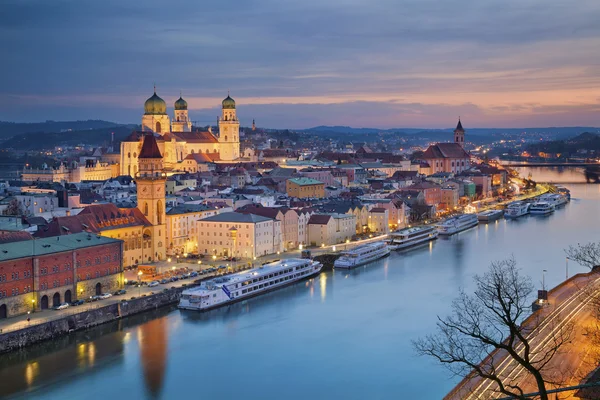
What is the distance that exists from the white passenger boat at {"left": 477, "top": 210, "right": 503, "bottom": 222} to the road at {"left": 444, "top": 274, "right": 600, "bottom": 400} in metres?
14.1

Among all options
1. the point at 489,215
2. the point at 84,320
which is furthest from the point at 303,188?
the point at 84,320

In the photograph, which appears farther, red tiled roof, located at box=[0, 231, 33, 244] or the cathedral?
the cathedral

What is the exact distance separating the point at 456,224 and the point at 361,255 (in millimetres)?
6893

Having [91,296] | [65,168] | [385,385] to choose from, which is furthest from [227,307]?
[65,168]

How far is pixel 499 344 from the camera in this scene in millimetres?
4172

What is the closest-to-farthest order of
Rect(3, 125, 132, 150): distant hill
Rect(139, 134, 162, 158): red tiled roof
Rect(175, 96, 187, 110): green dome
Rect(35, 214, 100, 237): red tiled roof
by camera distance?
1. Rect(35, 214, 100, 237): red tiled roof
2. Rect(139, 134, 162, 158): red tiled roof
3. Rect(175, 96, 187, 110): green dome
4. Rect(3, 125, 132, 150): distant hill

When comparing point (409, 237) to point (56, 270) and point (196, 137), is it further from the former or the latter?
point (196, 137)

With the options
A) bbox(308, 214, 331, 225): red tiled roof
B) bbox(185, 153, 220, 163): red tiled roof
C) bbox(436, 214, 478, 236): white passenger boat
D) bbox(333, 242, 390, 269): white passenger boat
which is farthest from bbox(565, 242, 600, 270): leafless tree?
bbox(185, 153, 220, 163): red tiled roof

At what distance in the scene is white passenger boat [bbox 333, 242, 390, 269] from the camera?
1588 centimetres

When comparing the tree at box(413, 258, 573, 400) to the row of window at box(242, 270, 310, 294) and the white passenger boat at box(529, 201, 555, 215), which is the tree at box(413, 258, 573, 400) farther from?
the white passenger boat at box(529, 201, 555, 215)

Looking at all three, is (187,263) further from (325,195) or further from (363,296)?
(325,195)

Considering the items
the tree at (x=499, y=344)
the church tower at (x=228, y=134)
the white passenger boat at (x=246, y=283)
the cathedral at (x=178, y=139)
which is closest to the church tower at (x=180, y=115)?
the cathedral at (x=178, y=139)

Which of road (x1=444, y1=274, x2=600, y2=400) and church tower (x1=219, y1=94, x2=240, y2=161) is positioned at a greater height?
church tower (x1=219, y1=94, x2=240, y2=161)

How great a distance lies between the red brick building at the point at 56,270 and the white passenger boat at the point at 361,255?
5060 millimetres
